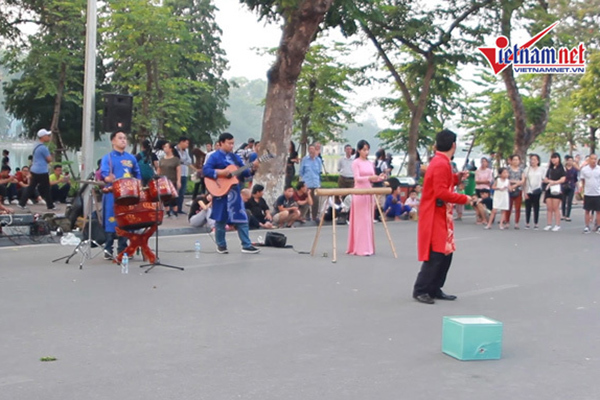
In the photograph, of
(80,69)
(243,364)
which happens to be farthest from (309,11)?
(80,69)

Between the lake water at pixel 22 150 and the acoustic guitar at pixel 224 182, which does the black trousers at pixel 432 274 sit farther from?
the lake water at pixel 22 150

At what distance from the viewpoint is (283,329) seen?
7.79 metres

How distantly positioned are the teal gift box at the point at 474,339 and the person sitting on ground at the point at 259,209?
474 inches

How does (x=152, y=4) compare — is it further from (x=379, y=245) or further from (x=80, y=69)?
(x=379, y=245)

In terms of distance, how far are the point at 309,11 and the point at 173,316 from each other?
41.8 ft

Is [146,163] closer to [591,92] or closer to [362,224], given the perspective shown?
[362,224]

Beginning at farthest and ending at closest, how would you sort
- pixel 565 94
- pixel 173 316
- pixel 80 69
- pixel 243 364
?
pixel 565 94 < pixel 80 69 < pixel 173 316 < pixel 243 364

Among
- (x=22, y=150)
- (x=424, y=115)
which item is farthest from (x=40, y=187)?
(x=22, y=150)

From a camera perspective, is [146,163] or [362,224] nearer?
[362,224]

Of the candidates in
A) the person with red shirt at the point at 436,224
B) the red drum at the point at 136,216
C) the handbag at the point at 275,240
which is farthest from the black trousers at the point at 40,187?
the person with red shirt at the point at 436,224

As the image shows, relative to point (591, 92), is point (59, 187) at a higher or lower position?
lower

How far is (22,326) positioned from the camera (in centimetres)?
774

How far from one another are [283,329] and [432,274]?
2.13 meters

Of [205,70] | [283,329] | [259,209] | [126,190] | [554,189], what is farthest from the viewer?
[205,70]
